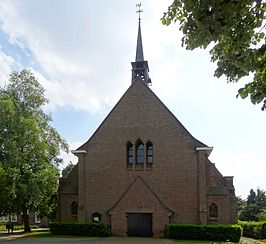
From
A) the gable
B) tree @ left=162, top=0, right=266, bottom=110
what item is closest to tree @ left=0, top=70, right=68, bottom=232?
the gable

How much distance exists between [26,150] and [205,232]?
1636 centimetres

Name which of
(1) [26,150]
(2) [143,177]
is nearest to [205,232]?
(2) [143,177]

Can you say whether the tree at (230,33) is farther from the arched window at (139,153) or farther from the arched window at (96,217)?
the arched window at (96,217)

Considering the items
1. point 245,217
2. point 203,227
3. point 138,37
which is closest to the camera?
point 203,227

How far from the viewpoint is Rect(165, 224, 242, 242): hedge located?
25500mm

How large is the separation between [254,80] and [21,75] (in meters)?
29.9

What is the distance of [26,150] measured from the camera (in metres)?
31.8

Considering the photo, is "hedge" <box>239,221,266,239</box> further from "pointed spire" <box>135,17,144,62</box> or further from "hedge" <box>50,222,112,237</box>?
"pointed spire" <box>135,17,144,62</box>

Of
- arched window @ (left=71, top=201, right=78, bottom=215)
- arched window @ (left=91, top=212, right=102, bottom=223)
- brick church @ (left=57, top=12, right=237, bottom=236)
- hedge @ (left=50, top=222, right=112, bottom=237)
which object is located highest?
brick church @ (left=57, top=12, right=237, bottom=236)

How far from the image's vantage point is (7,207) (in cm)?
3002

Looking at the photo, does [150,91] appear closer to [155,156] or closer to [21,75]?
[155,156]

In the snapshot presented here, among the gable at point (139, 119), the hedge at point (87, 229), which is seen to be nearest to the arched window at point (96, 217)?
the hedge at point (87, 229)

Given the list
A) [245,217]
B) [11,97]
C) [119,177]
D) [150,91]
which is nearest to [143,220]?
[119,177]

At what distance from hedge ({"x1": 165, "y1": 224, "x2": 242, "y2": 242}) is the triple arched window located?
5.87m
